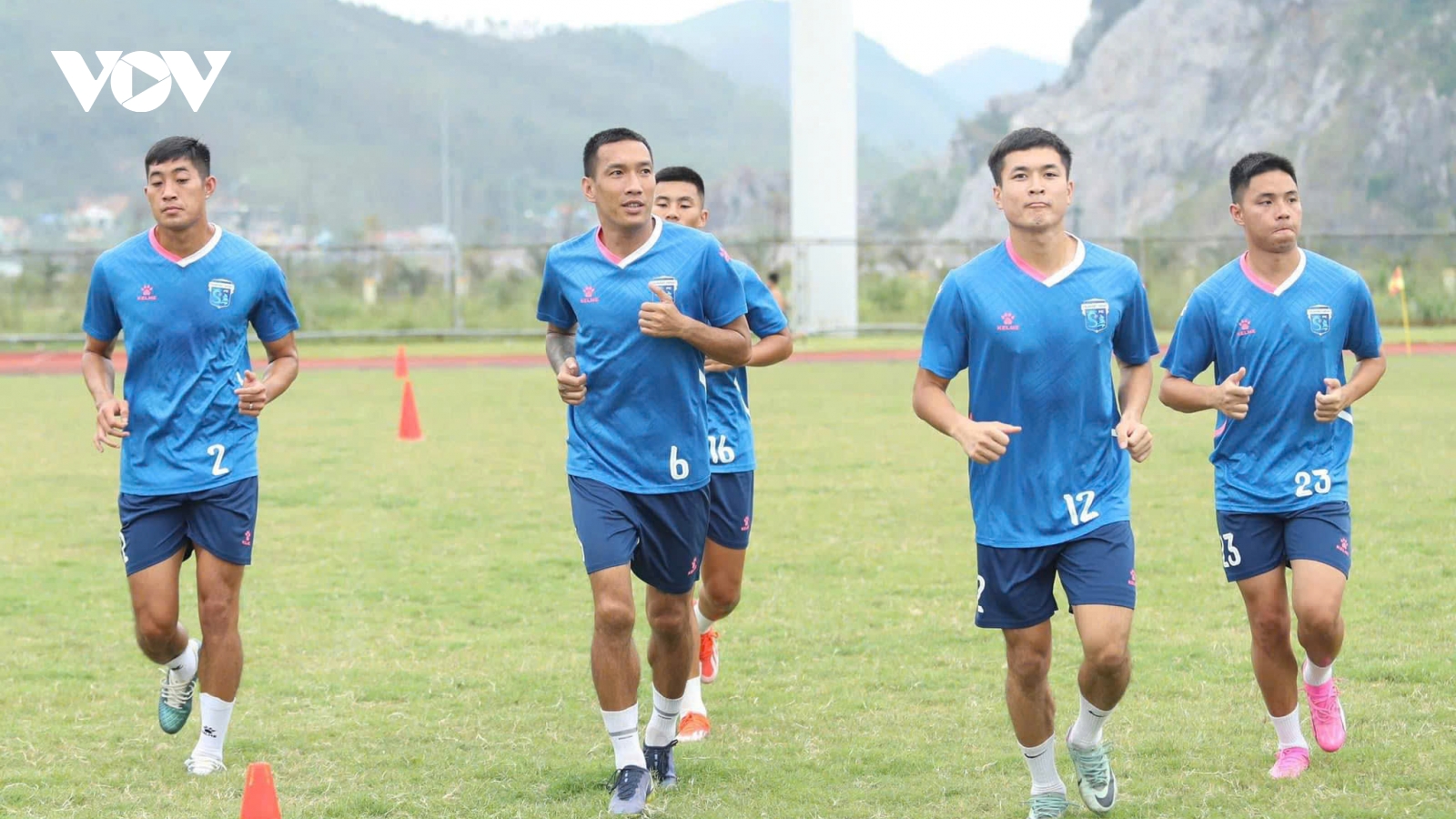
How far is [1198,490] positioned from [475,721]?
7933 millimetres

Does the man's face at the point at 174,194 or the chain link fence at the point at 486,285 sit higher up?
the man's face at the point at 174,194

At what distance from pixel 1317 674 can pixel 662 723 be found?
244 cm

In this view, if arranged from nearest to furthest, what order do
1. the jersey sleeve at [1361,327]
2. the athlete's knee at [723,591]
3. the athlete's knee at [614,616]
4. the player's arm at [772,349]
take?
1. the athlete's knee at [614,616]
2. the jersey sleeve at [1361,327]
3. the player's arm at [772,349]
4. the athlete's knee at [723,591]

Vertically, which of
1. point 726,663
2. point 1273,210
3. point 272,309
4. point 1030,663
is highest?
point 1273,210

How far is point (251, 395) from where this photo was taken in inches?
260

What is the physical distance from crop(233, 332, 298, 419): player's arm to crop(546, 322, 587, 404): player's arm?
100 centimetres

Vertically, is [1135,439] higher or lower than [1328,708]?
higher

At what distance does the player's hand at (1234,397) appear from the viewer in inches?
239

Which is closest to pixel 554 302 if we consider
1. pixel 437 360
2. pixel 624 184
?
pixel 624 184

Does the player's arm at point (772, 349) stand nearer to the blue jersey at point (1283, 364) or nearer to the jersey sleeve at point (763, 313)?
the jersey sleeve at point (763, 313)

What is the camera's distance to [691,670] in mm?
6832

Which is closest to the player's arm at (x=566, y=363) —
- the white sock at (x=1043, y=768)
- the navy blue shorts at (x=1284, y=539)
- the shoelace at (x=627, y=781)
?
the shoelace at (x=627, y=781)

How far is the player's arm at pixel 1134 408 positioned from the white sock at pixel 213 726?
3577 mm

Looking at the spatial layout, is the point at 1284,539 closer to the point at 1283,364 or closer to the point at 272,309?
the point at 1283,364
